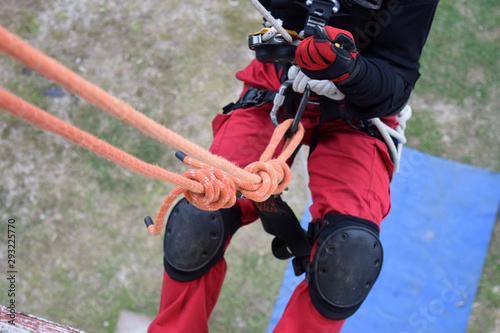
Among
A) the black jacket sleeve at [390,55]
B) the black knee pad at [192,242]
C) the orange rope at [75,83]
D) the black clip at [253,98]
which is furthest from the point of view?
the black clip at [253,98]

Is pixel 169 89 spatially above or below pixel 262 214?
below

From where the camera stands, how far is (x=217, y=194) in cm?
94

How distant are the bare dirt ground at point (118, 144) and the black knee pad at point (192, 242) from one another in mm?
776

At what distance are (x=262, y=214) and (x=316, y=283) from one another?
26 centimetres

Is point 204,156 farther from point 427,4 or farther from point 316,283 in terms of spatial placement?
point 427,4

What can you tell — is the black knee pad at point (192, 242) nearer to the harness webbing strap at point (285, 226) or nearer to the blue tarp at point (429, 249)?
the harness webbing strap at point (285, 226)

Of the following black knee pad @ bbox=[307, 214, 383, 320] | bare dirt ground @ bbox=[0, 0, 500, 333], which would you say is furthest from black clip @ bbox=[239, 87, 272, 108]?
bare dirt ground @ bbox=[0, 0, 500, 333]

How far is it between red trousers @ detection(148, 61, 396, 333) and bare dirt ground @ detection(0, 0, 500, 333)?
736mm

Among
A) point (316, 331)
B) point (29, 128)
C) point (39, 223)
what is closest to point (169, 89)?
point (29, 128)

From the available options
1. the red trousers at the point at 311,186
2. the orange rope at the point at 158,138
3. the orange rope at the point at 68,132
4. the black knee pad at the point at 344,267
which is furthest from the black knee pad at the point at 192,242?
the orange rope at the point at 68,132

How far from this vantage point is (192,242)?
49.4 inches

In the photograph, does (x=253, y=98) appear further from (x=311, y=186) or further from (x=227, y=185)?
(x=227, y=185)

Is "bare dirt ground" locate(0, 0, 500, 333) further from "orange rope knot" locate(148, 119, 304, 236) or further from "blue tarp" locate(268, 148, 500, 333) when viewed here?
"orange rope knot" locate(148, 119, 304, 236)

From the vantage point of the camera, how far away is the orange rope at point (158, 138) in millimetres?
570
